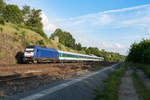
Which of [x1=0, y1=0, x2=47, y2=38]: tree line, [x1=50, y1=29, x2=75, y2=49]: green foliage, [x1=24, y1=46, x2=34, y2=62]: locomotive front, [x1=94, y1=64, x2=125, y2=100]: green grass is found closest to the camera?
[x1=94, y1=64, x2=125, y2=100]: green grass

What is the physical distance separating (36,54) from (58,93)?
20.1m

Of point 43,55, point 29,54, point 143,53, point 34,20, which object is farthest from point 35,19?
point 29,54

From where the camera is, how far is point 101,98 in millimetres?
9266

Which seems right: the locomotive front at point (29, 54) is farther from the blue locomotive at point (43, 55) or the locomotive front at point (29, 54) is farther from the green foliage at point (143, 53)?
the green foliage at point (143, 53)

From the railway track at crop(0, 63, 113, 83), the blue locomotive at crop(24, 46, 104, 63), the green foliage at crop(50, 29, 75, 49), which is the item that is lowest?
the railway track at crop(0, 63, 113, 83)

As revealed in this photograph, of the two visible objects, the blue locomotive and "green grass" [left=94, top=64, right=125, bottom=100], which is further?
the blue locomotive

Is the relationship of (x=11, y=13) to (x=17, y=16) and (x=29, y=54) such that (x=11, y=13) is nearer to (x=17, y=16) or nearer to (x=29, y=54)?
(x=17, y=16)

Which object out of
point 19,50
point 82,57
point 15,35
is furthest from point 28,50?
point 82,57

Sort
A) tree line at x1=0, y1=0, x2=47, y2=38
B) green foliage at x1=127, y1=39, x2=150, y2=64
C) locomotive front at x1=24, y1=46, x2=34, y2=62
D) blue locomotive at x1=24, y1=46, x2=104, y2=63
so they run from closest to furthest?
locomotive front at x1=24, y1=46, x2=34, y2=62 < blue locomotive at x1=24, y1=46, x2=104, y2=63 < green foliage at x1=127, y1=39, x2=150, y2=64 < tree line at x1=0, y1=0, x2=47, y2=38

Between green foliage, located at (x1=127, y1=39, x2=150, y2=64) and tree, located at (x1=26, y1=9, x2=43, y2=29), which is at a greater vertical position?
tree, located at (x1=26, y1=9, x2=43, y2=29)

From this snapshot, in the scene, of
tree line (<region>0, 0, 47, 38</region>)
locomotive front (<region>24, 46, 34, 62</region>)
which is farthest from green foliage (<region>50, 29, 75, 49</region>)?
locomotive front (<region>24, 46, 34, 62</region>)

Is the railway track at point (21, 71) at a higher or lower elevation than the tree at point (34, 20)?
lower

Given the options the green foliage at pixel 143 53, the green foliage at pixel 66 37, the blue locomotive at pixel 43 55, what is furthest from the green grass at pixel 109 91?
the green foliage at pixel 66 37

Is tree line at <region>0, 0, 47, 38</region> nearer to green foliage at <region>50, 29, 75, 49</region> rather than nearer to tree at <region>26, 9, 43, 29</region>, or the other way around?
tree at <region>26, 9, 43, 29</region>
